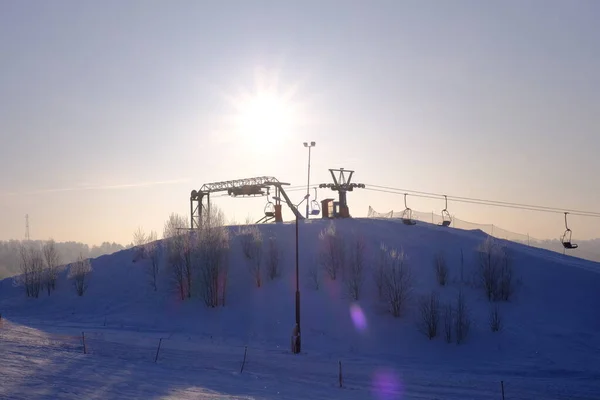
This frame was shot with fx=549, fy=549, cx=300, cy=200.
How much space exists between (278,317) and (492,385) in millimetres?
20496

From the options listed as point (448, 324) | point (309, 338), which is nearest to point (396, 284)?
point (448, 324)

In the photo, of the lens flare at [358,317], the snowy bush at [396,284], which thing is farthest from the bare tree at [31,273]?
the snowy bush at [396,284]

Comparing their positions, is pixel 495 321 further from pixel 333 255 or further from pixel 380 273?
pixel 333 255

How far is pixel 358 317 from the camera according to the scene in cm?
4206

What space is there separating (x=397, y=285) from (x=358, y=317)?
387 centimetres

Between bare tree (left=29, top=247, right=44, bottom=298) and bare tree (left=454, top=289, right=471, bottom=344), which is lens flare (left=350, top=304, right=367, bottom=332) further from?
bare tree (left=29, top=247, right=44, bottom=298)

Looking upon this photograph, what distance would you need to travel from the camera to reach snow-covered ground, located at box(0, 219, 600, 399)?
24.3 m

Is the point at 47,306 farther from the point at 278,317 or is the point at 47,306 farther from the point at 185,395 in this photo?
the point at 185,395

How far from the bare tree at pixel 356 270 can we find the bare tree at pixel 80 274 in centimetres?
3142

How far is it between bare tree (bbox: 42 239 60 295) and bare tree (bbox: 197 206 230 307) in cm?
2339

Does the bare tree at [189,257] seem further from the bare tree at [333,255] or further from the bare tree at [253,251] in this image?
the bare tree at [333,255]

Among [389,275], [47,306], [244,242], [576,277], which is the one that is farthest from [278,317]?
[47,306]

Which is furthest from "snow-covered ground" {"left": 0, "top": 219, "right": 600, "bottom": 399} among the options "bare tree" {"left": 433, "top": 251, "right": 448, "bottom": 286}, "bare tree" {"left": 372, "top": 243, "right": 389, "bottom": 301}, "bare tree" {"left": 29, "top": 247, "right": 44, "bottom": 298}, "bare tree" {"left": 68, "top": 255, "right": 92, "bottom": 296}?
"bare tree" {"left": 29, "top": 247, "right": 44, "bottom": 298}

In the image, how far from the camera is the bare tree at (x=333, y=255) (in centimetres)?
4894
